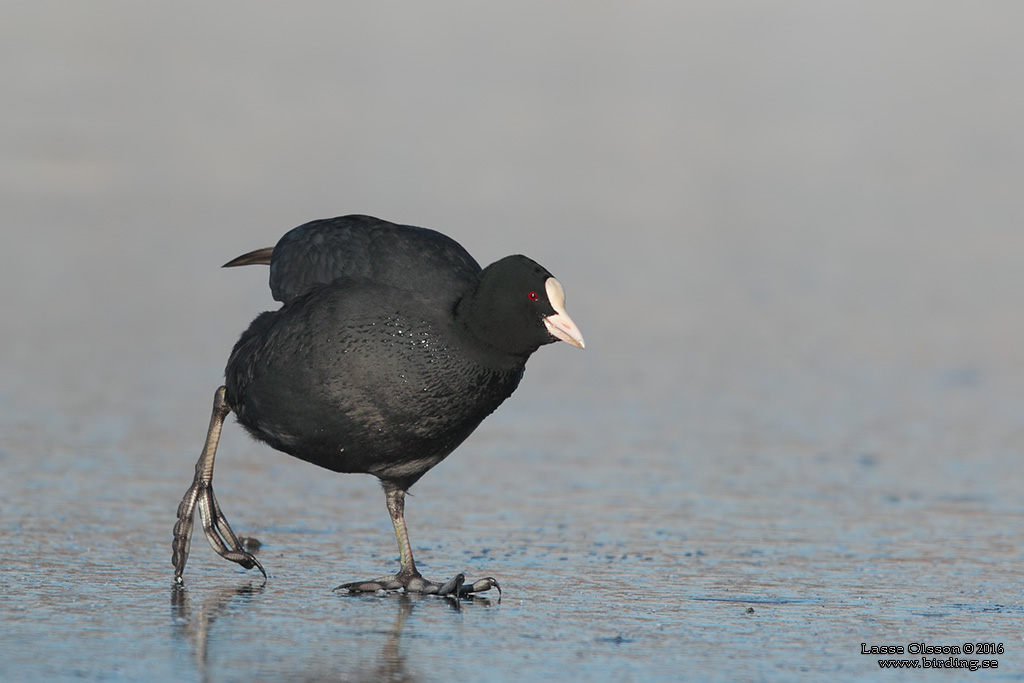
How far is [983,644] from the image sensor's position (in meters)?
4.70

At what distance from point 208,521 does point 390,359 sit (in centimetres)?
103

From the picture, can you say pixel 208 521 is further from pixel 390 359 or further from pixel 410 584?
pixel 390 359

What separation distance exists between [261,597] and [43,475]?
7.71 feet

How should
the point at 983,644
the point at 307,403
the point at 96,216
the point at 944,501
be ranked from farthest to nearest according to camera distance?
1. the point at 96,216
2. the point at 944,501
3. the point at 307,403
4. the point at 983,644

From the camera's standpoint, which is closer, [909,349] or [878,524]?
[878,524]

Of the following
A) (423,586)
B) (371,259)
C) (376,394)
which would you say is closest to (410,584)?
(423,586)

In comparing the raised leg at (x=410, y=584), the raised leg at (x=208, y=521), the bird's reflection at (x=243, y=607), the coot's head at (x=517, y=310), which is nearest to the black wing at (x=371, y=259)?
the coot's head at (x=517, y=310)

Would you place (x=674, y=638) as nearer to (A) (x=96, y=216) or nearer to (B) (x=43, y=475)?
(B) (x=43, y=475)

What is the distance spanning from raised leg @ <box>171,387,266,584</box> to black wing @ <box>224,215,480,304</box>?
0.59m

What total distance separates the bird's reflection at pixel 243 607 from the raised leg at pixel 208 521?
0.23 metres

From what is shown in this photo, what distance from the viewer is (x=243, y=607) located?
4.96 meters

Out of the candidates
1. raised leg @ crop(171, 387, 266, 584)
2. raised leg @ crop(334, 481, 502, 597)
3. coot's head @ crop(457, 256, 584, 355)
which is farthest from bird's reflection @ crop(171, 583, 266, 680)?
coot's head @ crop(457, 256, 584, 355)

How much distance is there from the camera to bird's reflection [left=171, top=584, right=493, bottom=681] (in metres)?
4.18

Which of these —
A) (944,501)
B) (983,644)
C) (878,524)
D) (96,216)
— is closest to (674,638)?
(983,644)
